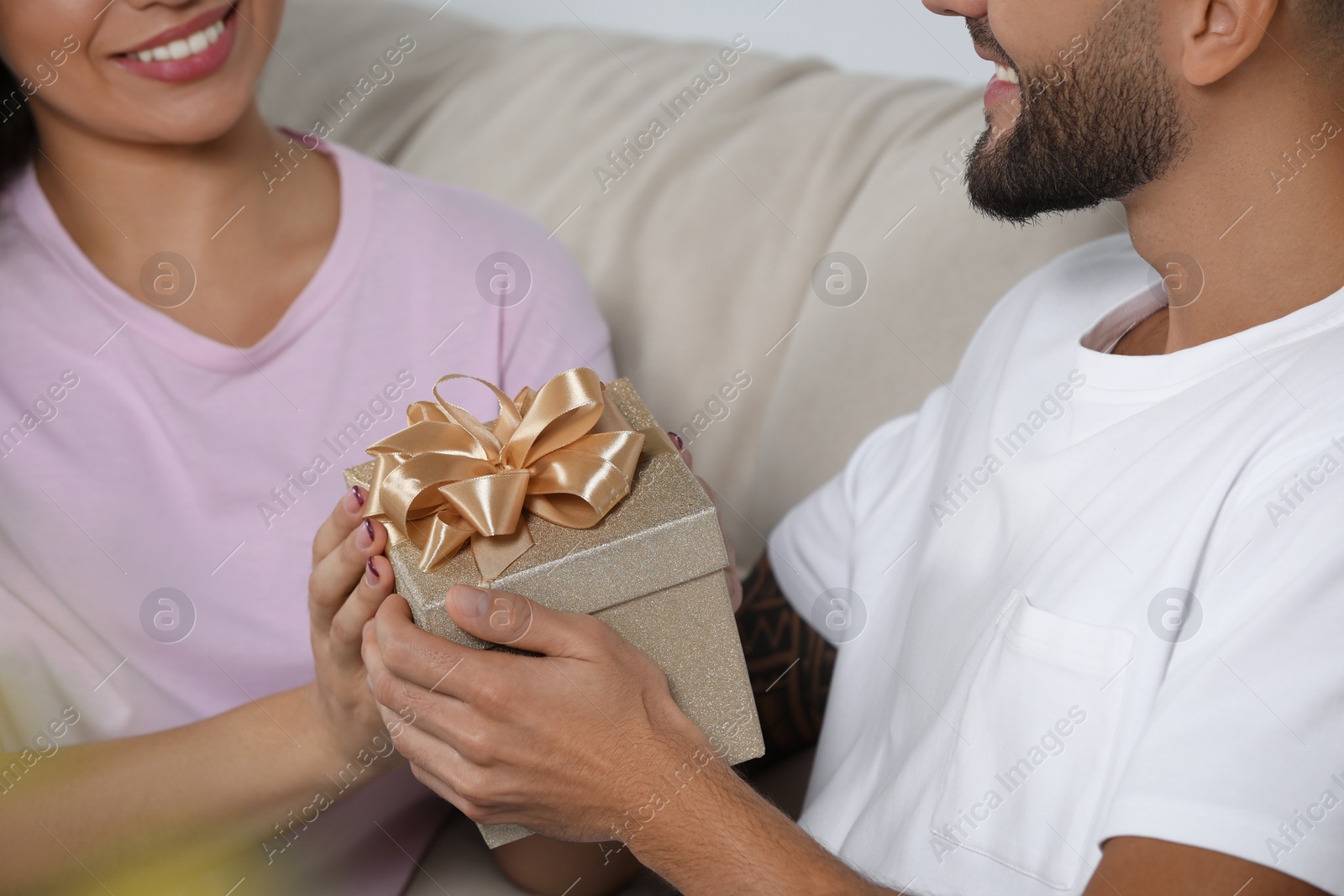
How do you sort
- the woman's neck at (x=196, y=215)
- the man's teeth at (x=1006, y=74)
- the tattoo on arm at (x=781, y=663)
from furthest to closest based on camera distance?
1. the tattoo on arm at (x=781, y=663)
2. the woman's neck at (x=196, y=215)
3. the man's teeth at (x=1006, y=74)

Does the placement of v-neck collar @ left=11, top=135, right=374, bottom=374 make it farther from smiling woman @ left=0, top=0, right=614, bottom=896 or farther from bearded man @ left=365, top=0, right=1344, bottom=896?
bearded man @ left=365, top=0, right=1344, bottom=896

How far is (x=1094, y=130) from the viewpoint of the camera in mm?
799

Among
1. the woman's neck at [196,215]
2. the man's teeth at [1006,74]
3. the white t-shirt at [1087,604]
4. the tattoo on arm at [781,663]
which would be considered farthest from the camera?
the tattoo on arm at [781,663]

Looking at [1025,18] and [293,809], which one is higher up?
[1025,18]

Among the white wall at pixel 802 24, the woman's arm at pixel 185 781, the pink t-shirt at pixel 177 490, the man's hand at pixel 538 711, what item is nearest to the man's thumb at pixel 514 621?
the man's hand at pixel 538 711

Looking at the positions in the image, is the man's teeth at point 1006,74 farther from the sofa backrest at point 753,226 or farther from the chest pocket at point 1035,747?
the chest pocket at point 1035,747

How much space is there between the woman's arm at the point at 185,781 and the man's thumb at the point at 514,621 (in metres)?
0.23

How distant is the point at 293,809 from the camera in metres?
0.98

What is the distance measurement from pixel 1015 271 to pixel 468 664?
71 cm

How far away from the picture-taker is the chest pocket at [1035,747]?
74 cm

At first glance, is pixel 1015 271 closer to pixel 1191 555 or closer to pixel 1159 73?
pixel 1159 73

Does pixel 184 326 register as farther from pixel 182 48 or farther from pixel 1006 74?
pixel 1006 74

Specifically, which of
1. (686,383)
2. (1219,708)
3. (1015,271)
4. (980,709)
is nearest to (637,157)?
(686,383)

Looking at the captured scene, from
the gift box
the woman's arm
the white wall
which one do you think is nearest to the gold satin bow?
the gift box
